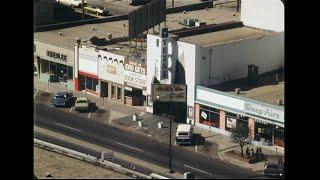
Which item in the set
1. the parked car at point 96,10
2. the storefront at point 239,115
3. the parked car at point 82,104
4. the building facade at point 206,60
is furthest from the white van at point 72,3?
the storefront at point 239,115

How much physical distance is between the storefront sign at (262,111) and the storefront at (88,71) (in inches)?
719

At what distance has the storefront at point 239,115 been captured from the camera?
8400cm

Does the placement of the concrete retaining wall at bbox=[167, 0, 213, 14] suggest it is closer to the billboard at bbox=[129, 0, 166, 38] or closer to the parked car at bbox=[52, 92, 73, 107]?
the billboard at bbox=[129, 0, 166, 38]

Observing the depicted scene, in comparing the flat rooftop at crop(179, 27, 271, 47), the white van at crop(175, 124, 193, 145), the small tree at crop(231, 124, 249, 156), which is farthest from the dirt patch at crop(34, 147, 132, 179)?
the flat rooftop at crop(179, 27, 271, 47)

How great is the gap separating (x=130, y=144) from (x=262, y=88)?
43.2ft

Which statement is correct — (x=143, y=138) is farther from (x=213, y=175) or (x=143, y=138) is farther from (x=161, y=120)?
(x=213, y=175)

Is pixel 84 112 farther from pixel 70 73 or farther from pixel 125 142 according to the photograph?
pixel 125 142

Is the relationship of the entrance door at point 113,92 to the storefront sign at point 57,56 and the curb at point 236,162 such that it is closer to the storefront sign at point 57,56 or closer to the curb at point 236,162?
the storefront sign at point 57,56

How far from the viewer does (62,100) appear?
314 ft

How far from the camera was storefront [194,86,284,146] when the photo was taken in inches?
3307
